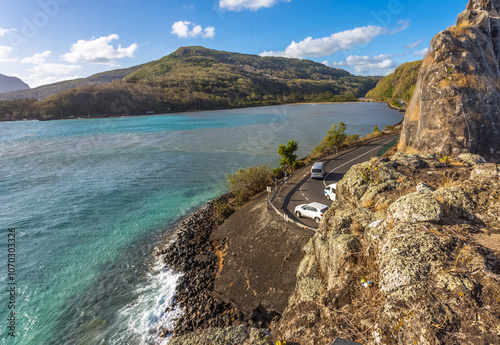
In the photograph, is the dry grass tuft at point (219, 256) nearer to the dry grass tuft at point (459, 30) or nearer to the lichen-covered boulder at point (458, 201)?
the lichen-covered boulder at point (458, 201)

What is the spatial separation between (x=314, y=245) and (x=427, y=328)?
579 cm

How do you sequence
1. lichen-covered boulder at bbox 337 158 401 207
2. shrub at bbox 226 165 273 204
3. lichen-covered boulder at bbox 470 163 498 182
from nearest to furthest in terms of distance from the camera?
lichen-covered boulder at bbox 470 163 498 182, lichen-covered boulder at bbox 337 158 401 207, shrub at bbox 226 165 273 204

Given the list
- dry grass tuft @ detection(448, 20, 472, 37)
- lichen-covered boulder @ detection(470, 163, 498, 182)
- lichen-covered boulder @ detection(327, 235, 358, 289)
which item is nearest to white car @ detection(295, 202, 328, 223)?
lichen-covered boulder @ detection(327, 235, 358, 289)

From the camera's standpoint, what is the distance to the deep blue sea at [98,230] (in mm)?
14617

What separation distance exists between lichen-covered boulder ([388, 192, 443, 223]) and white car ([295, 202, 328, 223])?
9682 millimetres

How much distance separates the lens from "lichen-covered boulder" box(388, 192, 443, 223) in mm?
6598

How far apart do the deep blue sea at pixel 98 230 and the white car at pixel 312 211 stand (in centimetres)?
1014

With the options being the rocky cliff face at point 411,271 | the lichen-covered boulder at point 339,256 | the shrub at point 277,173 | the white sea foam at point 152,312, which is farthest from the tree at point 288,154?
the lichen-covered boulder at point 339,256

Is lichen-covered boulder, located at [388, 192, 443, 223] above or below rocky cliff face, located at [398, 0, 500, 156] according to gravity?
below

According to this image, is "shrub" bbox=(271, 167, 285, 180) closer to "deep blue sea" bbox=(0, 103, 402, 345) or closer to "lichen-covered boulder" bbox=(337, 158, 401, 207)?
"deep blue sea" bbox=(0, 103, 402, 345)

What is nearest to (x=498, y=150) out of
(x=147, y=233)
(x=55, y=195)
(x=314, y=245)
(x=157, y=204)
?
(x=314, y=245)

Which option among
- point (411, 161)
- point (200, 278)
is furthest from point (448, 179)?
point (200, 278)

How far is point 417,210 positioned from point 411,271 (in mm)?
2087

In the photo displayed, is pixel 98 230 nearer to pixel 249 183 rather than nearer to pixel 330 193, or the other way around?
pixel 249 183
